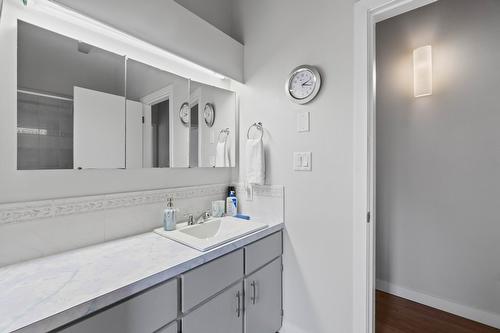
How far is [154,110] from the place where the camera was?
1468 mm

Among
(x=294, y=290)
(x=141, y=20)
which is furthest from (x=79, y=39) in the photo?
(x=294, y=290)

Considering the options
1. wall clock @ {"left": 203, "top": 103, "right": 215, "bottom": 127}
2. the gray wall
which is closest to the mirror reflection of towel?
wall clock @ {"left": 203, "top": 103, "right": 215, "bottom": 127}

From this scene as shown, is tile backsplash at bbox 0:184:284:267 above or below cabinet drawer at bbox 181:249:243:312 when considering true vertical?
above

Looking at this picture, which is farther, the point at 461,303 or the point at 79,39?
the point at 461,303

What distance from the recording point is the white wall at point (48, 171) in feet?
3.18

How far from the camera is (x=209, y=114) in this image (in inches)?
72.4

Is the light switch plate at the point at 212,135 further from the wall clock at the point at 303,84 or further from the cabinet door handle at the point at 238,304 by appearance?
the cabinet door handle at the point at 238,304

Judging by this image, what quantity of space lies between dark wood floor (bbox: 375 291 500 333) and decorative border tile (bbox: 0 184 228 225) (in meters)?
1.85

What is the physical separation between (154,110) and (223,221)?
2.90 feet

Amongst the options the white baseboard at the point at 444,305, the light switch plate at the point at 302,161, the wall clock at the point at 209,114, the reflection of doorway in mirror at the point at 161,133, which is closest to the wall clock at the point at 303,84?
the light switch plate at the point at 302,161

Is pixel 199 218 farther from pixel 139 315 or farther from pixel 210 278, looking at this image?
pixel 139 315

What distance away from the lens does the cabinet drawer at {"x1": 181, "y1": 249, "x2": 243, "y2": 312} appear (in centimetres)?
104

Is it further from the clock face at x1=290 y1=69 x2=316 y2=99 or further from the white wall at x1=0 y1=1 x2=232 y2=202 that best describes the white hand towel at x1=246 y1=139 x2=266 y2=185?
the white wall at x1=0 y1=1 x2=232 y2=202

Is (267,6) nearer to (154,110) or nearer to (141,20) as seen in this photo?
(141,20)
